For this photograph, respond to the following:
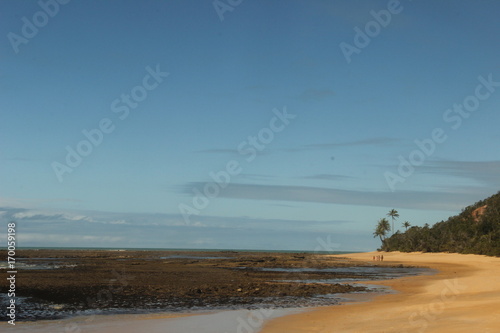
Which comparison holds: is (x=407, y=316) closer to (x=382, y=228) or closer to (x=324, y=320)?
(x=324, y=320)

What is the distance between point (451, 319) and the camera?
1773 cm

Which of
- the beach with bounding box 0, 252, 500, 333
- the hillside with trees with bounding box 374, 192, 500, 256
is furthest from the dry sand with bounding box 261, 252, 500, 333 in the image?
the hillside with trees with bounding box 374, 192, 500, 256

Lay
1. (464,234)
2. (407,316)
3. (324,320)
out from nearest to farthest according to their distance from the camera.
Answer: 1. (407,316)
2. (324,320)
3. (464,234)

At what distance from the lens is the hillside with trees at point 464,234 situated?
3002 inches

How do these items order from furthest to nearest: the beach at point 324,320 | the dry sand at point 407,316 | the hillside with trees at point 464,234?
the hillside with trees at point 464,234, the beach at point 324,320, the dry sand at point 407,316

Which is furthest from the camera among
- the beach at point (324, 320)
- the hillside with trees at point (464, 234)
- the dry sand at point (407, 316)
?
the hillside with trees at point (464, 234)

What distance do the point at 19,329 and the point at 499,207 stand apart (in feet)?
265

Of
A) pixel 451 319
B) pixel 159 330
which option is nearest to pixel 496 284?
pixel 451 319

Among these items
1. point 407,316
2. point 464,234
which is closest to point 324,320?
point 407,316

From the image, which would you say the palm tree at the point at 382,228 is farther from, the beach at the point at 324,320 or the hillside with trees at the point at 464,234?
the beach at the point at 324,320

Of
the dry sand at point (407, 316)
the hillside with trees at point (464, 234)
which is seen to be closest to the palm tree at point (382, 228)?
the hillside with trees at point (464, 234)

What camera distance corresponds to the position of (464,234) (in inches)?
3359

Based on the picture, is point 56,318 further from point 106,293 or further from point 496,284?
point 496,284

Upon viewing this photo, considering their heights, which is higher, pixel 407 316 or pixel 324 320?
pixel 407 316
